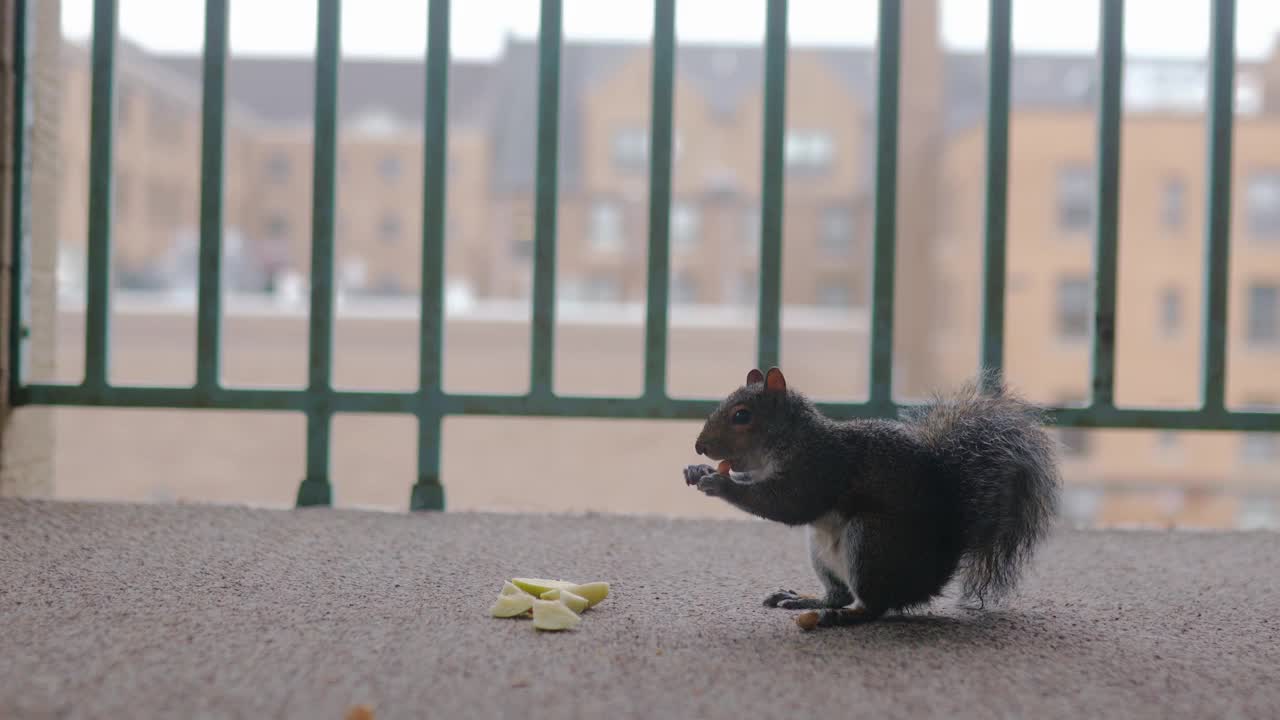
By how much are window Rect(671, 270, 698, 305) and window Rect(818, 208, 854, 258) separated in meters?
3.90

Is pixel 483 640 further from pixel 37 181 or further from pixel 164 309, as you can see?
pixel 164 309

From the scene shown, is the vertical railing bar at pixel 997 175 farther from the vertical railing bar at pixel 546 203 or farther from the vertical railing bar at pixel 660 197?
the vertical railing bar at pixel 546 203

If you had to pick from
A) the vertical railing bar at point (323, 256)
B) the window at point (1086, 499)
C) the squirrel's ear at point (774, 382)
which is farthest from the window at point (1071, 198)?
the squirrel's ear at point (774, 382)

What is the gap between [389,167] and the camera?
126 ft

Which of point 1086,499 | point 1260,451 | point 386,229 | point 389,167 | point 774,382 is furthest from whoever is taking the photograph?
point 389,167

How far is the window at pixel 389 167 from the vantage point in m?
38.2

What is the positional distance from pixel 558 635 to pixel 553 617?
3cm

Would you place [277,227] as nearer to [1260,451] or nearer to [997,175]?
[1260,451]

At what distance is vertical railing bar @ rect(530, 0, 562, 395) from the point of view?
209cm

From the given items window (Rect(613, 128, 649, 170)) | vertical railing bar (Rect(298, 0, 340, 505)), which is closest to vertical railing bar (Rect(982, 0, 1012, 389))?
vertical railing bar (Rect(298, 0, 340, 505))

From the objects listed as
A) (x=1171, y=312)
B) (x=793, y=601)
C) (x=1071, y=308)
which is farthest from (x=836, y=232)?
(x=793, y=601)

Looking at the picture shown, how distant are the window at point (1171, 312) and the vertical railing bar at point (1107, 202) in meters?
28.5

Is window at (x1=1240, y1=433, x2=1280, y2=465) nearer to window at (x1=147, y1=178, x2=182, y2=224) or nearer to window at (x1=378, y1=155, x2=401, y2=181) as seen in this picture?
window at (x1=378, y1=155, x2=401, y2=181)

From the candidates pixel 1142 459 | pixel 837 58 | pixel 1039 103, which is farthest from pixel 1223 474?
pixel 837 58
